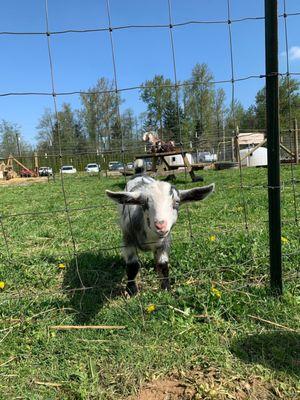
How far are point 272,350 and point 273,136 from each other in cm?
158

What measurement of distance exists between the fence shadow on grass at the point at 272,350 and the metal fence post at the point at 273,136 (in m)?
0.56

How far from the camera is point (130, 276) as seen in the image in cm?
374

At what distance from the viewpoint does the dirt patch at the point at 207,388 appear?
7.48ft

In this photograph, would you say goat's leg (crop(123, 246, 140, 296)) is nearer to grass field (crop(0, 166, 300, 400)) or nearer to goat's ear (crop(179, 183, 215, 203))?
grass field (crop(0, 166, 300, 400))

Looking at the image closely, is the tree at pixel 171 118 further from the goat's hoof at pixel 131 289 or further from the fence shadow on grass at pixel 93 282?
the goat's hoof at pixel 131 289

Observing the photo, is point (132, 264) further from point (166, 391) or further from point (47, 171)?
point (47, 171)

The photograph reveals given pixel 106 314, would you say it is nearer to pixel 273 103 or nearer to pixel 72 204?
pixel 273 103

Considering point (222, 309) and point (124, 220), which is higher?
point (124, 220)

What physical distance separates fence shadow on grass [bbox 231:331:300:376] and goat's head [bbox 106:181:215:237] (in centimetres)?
98

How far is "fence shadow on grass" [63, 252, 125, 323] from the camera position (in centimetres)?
334

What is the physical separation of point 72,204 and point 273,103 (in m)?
7.56

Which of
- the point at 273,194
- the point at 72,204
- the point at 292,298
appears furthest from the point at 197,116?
the point at 72,204

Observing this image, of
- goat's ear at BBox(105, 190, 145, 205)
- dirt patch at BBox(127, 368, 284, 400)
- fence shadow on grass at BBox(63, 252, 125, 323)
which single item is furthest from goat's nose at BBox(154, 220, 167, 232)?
dirt patch at BBox(127, 368, 284, 400)

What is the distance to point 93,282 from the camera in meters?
3.88
